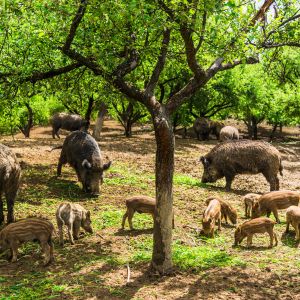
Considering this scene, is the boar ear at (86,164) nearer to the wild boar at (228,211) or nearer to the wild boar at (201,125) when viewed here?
the wild boar at (228,211)

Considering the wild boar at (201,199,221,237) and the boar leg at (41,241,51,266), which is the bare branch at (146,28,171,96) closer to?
the boar leg at (41,241,51,266)

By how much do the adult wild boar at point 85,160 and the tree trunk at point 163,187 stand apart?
253 inches

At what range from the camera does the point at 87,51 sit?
9.71 meters

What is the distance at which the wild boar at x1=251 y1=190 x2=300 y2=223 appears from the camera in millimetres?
12086

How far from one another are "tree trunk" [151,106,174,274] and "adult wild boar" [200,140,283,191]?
31.0 feet

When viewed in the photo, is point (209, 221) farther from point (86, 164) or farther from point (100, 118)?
point (100, 118)

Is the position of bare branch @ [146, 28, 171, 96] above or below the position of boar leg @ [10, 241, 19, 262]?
above

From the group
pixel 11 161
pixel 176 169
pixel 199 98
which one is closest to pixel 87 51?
pixel 11 161

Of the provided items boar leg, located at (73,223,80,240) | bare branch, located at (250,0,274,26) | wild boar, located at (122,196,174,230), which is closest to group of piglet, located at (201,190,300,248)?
wild boar, located at (122,196,174,230)

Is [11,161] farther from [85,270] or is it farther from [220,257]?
[220,257]

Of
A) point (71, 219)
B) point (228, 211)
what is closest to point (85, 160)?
point (71, 219)

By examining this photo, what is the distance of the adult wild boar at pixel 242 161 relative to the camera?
16.9 m

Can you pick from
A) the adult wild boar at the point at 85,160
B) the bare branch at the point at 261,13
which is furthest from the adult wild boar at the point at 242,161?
the bare branch at the point at 261,13

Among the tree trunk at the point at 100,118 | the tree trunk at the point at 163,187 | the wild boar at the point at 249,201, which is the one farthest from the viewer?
the tree trunk at the point at 100,118
